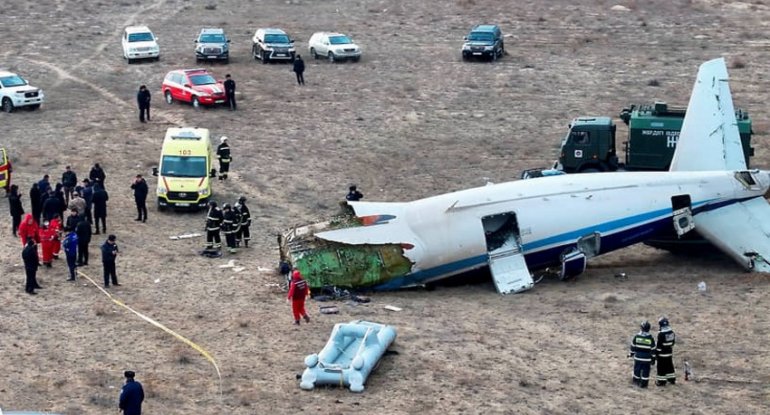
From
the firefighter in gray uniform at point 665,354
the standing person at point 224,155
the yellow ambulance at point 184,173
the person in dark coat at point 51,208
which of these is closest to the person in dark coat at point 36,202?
the person in dark coat at point 51,208

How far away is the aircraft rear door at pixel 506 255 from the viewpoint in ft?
110

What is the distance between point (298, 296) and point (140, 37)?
117 ft

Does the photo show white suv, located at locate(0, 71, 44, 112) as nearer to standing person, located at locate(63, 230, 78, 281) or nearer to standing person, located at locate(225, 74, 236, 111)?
standing person, located at locate(225, 74, 236, 111)

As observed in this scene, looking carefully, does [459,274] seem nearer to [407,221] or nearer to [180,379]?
[407,221]

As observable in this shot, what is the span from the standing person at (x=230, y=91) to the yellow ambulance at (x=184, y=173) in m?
11.4

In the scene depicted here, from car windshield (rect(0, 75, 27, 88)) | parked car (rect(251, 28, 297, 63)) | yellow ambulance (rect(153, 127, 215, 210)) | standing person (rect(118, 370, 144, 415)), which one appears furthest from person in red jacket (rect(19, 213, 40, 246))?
parked car (rect(251, 28, 297, 63))

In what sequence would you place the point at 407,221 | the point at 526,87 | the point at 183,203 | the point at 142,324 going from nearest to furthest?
1. the point at 142,324
2. the point at 407,221
3. the point at 183,203
4. the point at 526,87

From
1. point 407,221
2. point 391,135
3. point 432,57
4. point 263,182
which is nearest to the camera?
point 407,221

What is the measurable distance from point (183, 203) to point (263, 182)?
487cm

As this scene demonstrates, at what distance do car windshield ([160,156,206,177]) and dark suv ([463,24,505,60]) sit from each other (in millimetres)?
22870

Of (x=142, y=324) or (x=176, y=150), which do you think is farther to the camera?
(x=176, y=150)

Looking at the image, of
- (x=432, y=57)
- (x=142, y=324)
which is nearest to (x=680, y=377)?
(x=142, y=324)

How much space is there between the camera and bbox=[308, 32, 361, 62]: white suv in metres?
61.5

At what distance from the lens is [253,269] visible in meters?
35.3
